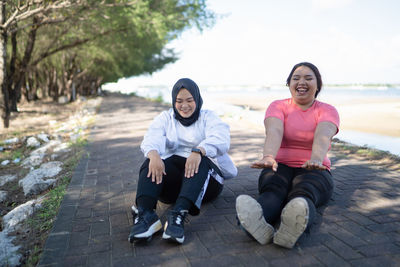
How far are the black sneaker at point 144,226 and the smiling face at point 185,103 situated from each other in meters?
0.98

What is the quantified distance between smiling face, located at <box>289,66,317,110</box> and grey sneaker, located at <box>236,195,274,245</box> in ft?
3.87

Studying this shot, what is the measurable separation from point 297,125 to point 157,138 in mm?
1342

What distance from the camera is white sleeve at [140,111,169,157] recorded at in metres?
3.00

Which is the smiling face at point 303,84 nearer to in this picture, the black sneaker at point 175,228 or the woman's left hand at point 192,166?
the woman's left hand at point 192,166

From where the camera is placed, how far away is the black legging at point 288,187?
2.68m

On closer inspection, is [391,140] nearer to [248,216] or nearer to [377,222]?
[377,222]

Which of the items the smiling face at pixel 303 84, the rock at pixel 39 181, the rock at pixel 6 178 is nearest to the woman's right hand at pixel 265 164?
the smiling face at pixel 303 84

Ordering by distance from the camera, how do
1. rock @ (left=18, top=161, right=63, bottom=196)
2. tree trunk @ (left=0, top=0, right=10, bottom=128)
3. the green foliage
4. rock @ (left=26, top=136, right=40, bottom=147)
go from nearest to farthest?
1. rock @ (left=18, top=161, right=63, bottom=196)
2. rock @ (left=26, top=136, right=40, bottom=147)
3. tree trunk @ (left=0, top=0, right=10, bottom=128)
4. the green foliage

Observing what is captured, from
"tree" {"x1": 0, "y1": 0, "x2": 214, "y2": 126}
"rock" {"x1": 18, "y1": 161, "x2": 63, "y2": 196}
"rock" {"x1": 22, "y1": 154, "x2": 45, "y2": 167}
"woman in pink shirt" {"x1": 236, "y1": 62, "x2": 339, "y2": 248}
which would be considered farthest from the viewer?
"tree" {"x1": 0, "y1": 0, "x2": 214, "y2": 126}

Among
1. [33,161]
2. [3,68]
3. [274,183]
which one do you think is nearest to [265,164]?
[274,183]

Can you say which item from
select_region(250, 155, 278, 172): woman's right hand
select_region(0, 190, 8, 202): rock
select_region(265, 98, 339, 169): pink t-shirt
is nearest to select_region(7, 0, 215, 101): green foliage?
select_region(0, 190, 8, 202): rock

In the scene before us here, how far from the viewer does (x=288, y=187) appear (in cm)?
294

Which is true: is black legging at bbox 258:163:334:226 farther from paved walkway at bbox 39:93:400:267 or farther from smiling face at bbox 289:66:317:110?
smiling face at bbox 289:66:317:110

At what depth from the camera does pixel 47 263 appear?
233 cm
